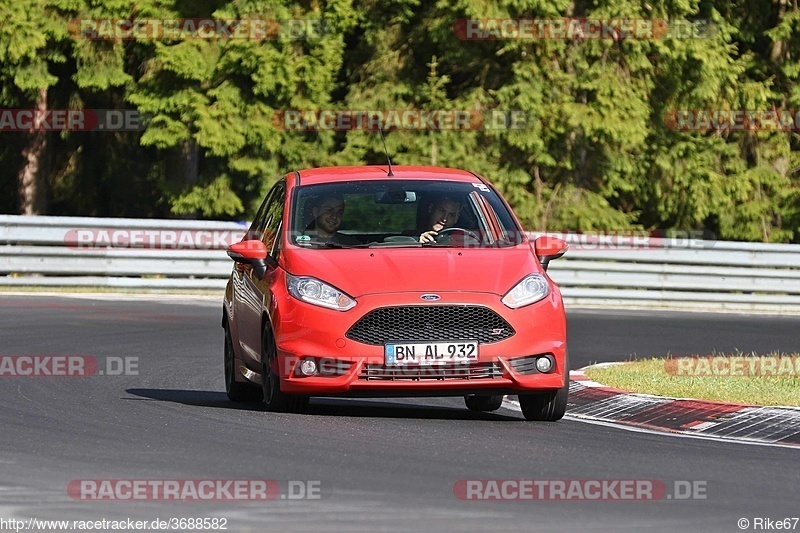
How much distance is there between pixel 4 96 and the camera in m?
30.5

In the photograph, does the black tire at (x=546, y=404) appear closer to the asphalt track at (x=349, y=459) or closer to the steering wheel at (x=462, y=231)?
the asphalt track at (x=349, y=459)

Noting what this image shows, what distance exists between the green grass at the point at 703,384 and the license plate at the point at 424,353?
2.66 metres

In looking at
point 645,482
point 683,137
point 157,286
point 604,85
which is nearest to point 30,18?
point 157,286

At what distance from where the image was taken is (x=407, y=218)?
11.2 metres

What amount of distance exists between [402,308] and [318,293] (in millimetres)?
561

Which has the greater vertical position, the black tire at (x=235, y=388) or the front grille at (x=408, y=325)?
the front grille at (x=408, y=325)

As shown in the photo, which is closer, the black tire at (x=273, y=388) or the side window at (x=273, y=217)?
the black tire at (x=273, y=388)

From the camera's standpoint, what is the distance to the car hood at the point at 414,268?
10031 millimetres

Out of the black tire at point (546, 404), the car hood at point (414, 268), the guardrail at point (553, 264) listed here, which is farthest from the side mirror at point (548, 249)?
the guardrail at point (553, 264)

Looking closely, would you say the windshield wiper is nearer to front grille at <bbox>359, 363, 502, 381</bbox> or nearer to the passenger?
the passenger

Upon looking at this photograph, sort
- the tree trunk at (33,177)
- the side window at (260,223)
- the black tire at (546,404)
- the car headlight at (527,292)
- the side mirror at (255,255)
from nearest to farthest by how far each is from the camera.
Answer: the car headlight at (527,292), the black tire at (546,404), the side mirror at (255,255), the side window at (260,223), the tree trunk at (33,177)

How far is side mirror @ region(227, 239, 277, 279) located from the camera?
1089 cm

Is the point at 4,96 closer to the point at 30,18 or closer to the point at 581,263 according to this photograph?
the point at 30,18

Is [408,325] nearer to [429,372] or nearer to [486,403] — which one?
[429,372]
